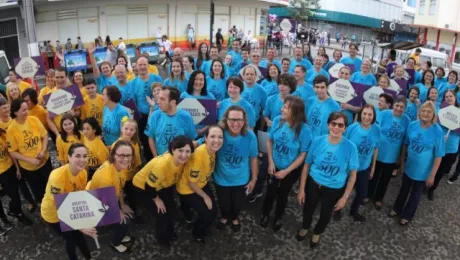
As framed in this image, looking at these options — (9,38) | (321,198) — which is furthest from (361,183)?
(9,38)

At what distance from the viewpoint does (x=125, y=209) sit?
4.13 metres

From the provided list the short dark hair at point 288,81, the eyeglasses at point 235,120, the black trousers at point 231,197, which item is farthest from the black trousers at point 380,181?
the eyeglasses at point 235,120

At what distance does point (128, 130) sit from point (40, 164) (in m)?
1.50

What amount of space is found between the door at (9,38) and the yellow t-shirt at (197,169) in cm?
1620

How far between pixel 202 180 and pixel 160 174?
22.7 inches

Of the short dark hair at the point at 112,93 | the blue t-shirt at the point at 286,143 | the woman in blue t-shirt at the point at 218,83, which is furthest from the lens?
the woman in blue t-shirt at the point at 218,83

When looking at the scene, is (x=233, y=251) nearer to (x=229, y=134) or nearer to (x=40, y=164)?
(x=229, y=134)

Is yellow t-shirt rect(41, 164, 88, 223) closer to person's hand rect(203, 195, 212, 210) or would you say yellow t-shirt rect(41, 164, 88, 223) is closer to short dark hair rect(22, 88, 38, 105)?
person's hand rect(203, 195, 212, 210)

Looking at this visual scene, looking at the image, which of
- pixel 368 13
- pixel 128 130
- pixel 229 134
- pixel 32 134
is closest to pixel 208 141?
pixel 229 134

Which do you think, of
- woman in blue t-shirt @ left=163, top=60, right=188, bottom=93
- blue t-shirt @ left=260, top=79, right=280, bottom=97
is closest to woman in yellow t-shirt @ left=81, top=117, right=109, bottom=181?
woman in blue t-shirt @ left=163, top=60, right=188, bottom=93

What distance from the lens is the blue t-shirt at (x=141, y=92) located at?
20.3ft

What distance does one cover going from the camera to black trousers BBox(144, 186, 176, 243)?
4094 mm

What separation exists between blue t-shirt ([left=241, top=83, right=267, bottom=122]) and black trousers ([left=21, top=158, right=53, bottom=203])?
10.6 feet

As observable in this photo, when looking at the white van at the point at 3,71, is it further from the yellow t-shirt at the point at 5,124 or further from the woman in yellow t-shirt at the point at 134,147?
the woman in yellow t-shirt at the point at 134,147
